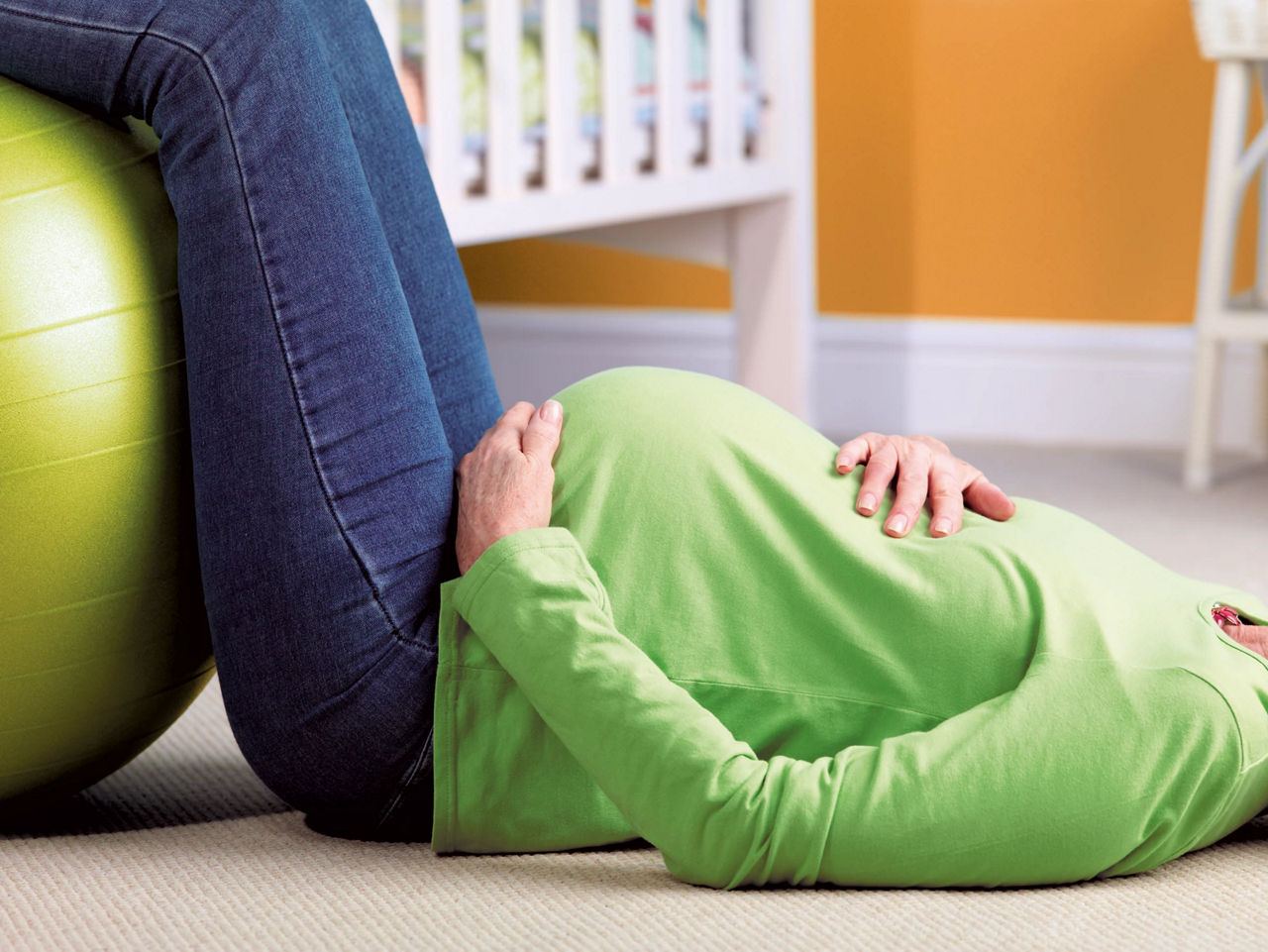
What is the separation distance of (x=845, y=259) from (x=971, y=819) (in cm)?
191

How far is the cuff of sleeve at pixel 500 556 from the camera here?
780 mm

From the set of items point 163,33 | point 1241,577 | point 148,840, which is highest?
point 163,33

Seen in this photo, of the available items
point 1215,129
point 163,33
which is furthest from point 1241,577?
point 163,33

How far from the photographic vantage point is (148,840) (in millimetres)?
903

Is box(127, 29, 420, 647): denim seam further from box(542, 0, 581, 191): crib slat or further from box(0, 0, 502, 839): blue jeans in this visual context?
box(542, 0, 581, 191): crib slat

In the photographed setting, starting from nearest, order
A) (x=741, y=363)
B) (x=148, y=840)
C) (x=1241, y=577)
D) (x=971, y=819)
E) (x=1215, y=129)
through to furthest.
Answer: (x=971, y=819), (x=148, y=840), (x=1241, y=577), (x=1215, y=129), (x=741, y=363)

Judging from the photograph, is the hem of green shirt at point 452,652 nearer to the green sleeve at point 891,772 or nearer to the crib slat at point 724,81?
the green sleeve at point 891,772

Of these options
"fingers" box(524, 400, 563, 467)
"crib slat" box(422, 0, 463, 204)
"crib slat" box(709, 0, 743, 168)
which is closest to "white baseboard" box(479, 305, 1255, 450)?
"crib slat" box(709, 0, 743, 168)

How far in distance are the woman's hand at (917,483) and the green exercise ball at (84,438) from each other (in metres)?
0.39

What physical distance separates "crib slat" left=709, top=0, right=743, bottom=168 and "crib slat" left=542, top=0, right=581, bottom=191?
1.01ft

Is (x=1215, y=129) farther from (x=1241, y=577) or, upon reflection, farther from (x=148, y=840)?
(x=148, y=840)

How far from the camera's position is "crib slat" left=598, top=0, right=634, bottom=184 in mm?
1936

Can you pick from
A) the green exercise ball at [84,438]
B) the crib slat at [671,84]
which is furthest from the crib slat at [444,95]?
the green exercise ball at [84,438]

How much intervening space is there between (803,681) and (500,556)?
179 millimetres
